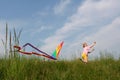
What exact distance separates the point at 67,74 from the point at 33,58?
72.1 inches

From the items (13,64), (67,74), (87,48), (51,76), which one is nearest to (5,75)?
(13,64)

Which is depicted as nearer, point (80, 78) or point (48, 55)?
point (80, 78)

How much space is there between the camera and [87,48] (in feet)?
49.0

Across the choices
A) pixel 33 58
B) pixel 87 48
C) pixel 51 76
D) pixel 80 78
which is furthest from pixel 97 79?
pixel 87 48

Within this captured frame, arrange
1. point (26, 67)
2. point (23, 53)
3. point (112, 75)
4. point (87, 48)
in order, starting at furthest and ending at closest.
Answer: point (87, 48), point (112, 75), point (26, 67), point (23, 53)

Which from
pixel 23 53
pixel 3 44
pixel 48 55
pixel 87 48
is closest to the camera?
pixel 3 44

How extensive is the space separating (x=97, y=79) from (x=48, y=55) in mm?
3122

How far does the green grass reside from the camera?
7.28 metres

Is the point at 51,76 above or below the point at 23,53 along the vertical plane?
below

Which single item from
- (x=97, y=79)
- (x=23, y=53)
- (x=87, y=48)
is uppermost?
(x=87, y=48)

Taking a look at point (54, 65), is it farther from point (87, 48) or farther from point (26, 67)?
point (87, 48)

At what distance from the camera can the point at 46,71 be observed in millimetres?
8680

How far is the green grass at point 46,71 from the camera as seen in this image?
7.28 metres

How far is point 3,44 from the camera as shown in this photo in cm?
716
